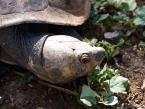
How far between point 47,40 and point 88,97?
0.35 meters

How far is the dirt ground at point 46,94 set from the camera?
2.12m

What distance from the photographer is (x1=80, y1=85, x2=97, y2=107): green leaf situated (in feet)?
6.56

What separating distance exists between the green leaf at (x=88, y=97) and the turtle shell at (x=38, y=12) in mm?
423

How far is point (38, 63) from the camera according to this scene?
2033 millimetres

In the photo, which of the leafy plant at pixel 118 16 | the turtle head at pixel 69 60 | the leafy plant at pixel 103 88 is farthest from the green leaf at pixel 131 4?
the turtle head at pixel 69 60

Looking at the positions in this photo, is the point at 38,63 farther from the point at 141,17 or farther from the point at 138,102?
the point at 141,17

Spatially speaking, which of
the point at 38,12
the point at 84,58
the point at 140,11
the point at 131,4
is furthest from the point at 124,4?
the point at 84,58

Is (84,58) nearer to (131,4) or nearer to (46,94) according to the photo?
(46,94)

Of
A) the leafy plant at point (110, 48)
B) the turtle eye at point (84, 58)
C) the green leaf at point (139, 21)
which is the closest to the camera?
the turtle eye at point (84, 58)

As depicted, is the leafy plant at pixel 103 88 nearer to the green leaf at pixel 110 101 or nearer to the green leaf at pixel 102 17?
the green leaf at pixel 110 101

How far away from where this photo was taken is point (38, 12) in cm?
218

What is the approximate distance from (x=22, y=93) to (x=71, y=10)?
1.82 feet

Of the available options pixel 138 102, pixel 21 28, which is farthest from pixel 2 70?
pixel 138 102

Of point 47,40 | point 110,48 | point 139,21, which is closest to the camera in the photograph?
point 47,40
